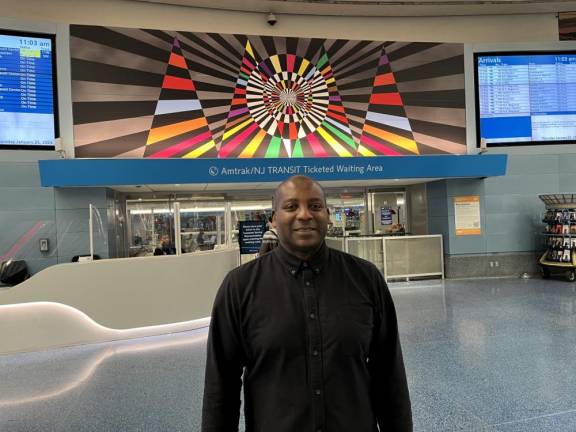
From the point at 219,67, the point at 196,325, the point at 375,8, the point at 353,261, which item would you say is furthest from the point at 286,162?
the point at 353,261

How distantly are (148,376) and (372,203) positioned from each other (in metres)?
8.02

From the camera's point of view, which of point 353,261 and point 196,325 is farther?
point 196,325

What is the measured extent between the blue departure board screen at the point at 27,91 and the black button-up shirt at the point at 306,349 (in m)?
8.31

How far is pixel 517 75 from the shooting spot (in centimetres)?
1006

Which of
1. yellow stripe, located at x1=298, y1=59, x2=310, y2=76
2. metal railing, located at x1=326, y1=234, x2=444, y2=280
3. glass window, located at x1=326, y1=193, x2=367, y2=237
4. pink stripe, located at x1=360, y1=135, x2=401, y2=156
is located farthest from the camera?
glass window, located at x1=326, y1=193, x2=367, y2=237

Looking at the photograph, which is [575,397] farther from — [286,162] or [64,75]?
[64,75]

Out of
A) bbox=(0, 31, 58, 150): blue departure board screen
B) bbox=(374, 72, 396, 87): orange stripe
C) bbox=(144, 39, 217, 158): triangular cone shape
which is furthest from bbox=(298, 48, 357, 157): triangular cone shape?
bbox=(0, 31, 58, 150): blue departure board screen

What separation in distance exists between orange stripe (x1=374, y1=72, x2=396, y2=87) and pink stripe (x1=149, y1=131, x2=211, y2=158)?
4275 millimetres

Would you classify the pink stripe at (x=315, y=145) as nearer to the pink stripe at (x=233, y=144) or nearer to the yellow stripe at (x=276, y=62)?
the pink stripe at (x=233, y=144)

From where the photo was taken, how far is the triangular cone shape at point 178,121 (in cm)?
892

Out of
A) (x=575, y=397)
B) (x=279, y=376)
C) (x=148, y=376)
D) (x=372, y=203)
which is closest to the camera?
(x=279, y=376)

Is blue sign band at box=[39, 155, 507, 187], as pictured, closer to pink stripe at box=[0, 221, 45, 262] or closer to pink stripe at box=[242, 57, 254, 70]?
pink stripe at box=[0, 221, 45, 262]

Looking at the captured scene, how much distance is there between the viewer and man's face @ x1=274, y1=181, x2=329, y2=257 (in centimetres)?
136

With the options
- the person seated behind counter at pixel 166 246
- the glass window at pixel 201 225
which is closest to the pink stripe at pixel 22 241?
the person seated behind counter at pixel 166 246
